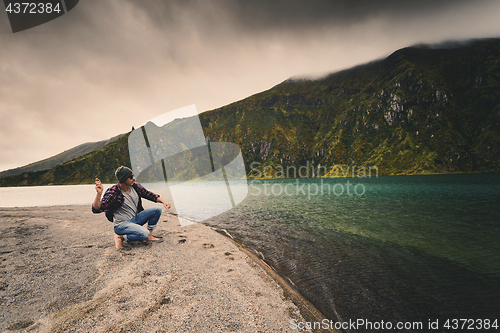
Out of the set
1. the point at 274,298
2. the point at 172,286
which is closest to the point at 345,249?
the point at 274,298

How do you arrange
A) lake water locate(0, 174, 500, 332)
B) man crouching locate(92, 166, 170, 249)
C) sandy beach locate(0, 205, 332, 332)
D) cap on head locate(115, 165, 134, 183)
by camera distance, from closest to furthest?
sandy beach locate(0, 205, 332, 332) < lake water locate(0, 174, 500, 332) < man crouching locate(92, 166, 170, 249) < cap on head locate(115, 165, 134, 183)

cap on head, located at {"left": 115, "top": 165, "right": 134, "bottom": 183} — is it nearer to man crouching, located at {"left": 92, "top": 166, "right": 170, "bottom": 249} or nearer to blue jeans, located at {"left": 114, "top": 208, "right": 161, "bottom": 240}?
man crouching, located at {"left": 92, "top": 166, "right": 170, "bottom": 249}

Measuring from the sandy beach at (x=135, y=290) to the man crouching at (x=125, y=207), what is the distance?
106 centimetres

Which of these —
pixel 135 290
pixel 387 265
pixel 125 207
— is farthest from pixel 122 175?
pixel 387 265

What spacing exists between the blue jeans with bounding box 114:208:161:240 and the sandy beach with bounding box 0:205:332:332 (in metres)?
0.72

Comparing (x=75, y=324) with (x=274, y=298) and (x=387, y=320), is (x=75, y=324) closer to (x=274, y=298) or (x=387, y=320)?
(x=274, y=298)

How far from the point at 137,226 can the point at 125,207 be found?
124 centimetres

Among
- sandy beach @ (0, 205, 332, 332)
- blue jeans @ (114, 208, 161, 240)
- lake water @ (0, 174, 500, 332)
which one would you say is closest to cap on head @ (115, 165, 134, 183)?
blue jeans @ (114, 208, 161, 240)

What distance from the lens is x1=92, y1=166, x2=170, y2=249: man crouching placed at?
8906 millimetres

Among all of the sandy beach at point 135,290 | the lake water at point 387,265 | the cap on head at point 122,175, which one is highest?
the cap on head at point 122,175

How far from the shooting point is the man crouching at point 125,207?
8906mm

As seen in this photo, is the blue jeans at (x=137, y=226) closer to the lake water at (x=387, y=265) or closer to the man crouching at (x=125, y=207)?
the man crouching at (x=125, y=207)

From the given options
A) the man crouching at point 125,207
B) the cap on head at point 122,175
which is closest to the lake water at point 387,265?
the man crouching at point 125,207

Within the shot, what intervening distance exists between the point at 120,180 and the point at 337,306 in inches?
418
